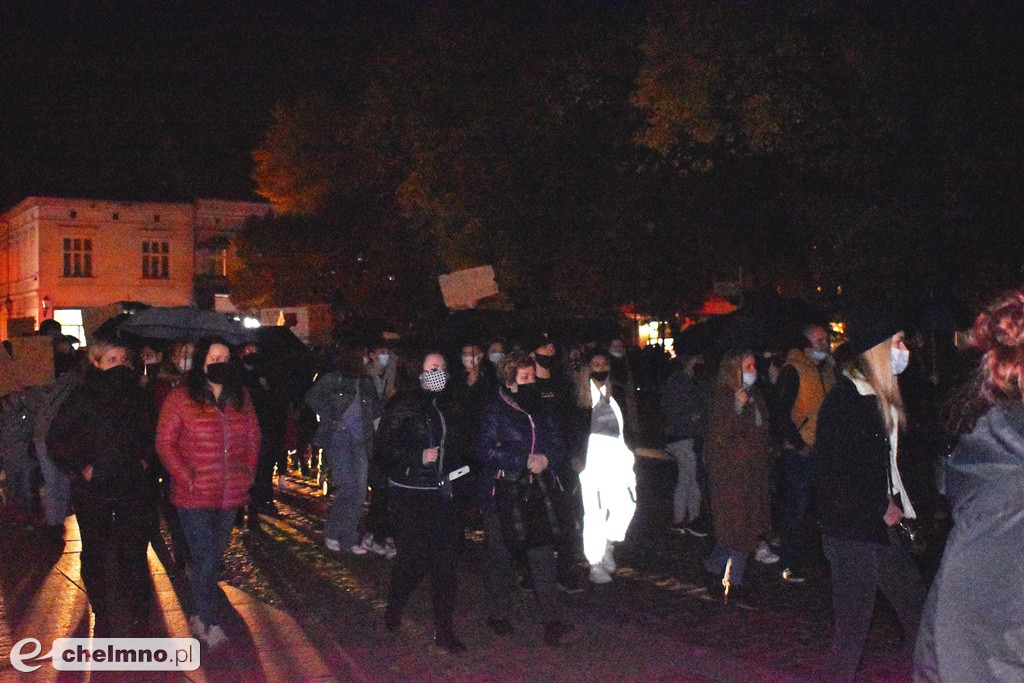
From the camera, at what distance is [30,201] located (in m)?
50.1

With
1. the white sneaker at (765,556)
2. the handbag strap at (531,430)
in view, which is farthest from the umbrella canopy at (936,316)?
the handbag strap at (531,430)

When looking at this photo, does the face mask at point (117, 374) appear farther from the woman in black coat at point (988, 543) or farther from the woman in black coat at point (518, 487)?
the woman in black coat at point (988, 543)

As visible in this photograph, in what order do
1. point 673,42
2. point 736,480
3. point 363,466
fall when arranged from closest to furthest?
1. point 736,480
2. point 363,466
3. point 673,42

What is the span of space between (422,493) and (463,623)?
3.77ft

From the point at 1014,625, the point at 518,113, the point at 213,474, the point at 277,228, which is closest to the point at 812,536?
the point at 213,474

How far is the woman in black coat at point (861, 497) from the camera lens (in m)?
5.61

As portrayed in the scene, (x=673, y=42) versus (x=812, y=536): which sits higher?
(x=673, y=42)

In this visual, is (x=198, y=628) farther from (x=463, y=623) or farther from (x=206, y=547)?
(x=463, y=623)

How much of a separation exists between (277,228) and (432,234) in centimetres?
1927

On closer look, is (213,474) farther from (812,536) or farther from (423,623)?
(812,536)

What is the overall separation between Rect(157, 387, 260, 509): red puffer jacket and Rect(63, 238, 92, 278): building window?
4707 cm

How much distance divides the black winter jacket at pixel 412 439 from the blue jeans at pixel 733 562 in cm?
234

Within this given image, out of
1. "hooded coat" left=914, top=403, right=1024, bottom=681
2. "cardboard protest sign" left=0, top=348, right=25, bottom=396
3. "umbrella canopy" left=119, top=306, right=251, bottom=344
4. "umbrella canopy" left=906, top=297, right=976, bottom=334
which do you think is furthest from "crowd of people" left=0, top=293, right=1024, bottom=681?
"umbrella canopy" left=906, top=297, right=976, bottom=334

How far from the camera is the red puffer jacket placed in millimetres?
7027
